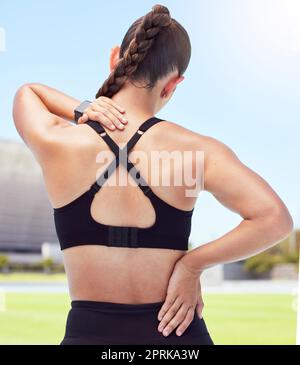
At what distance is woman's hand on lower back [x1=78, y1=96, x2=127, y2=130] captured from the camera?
142 centimetres

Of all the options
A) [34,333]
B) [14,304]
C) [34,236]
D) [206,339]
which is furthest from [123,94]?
[34,236]

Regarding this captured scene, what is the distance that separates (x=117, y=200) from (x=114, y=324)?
0.30 meters

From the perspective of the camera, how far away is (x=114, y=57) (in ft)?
5.14

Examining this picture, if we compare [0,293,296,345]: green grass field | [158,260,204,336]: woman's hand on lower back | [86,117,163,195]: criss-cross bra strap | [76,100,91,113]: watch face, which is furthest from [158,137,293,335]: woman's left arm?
[0,293,296,345]: green grass field

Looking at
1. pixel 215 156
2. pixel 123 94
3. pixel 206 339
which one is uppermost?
pixel 123 94

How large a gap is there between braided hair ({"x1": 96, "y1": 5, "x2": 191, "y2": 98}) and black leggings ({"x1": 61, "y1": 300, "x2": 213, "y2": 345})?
529mm

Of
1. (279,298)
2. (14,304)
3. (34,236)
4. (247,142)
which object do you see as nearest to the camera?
(247,142)

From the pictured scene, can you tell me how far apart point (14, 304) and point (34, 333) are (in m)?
2.84

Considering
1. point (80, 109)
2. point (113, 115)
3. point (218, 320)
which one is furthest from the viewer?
point (218, 320)

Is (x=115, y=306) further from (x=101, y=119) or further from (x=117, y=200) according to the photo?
(x=101, y=119)

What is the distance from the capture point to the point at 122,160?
4.69ft

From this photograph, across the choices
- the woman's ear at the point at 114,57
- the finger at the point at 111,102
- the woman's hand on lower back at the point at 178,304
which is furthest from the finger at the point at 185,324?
the woman's ear at the point at 114,57

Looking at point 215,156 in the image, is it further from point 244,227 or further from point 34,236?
point 34,236

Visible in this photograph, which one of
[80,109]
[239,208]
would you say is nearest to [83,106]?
[80,109]
